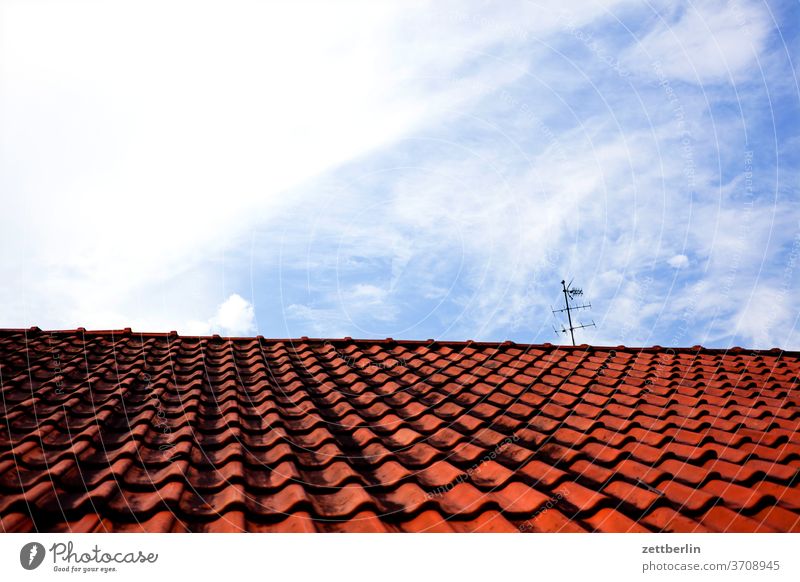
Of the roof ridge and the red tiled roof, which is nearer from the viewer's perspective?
the red tiled roof

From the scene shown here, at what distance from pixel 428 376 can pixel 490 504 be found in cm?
265

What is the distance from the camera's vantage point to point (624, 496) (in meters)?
3.18

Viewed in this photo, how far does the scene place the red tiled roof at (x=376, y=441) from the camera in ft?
9.32
